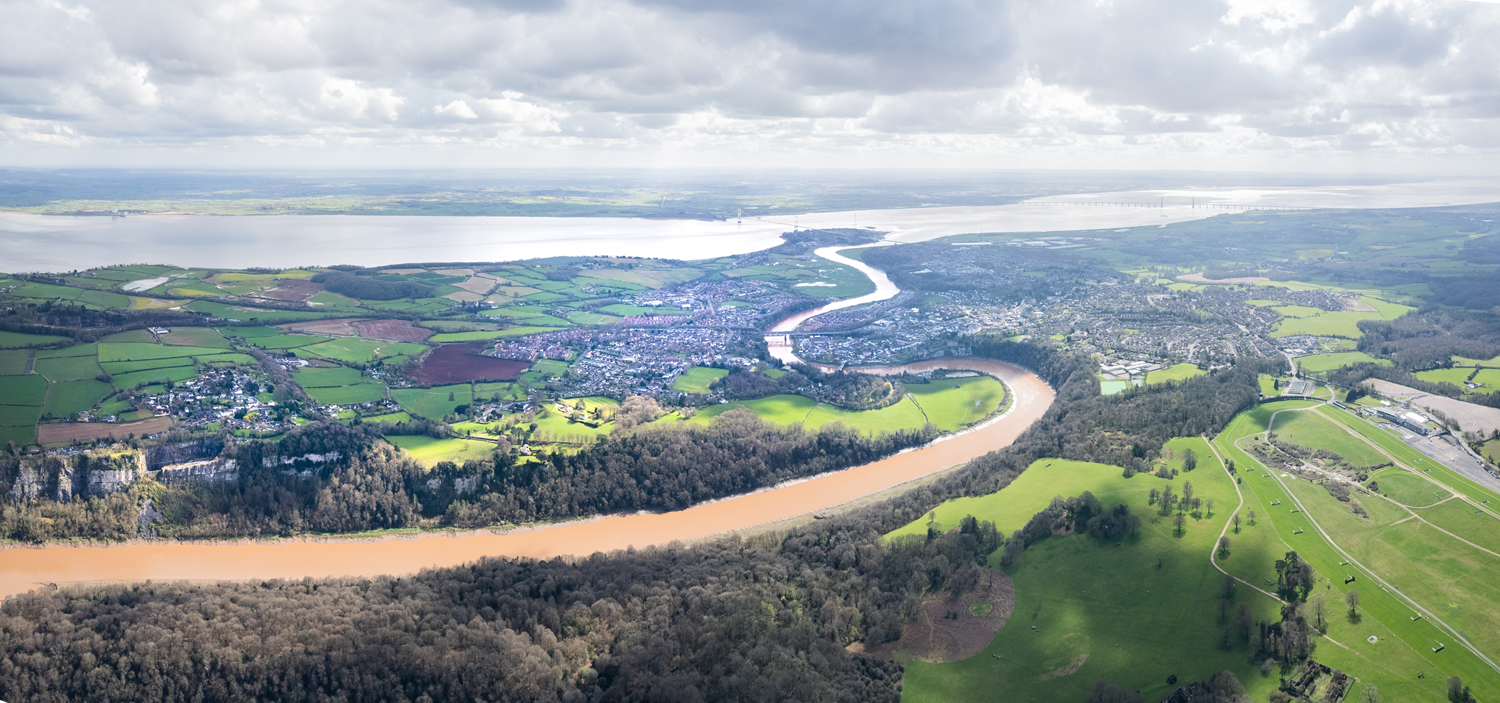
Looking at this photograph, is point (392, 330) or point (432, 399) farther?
point (392, 330)

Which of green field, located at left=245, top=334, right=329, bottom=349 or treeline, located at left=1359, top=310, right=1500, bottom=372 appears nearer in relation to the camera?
treeline, located at left=1359, top=310, right=1500, bottom=372

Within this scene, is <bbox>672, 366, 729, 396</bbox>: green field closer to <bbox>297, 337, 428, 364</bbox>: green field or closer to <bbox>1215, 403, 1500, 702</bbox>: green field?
<bbox>297, 337, 428, 364</bbox>: green field

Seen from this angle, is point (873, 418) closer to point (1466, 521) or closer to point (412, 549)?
point (412, 549)

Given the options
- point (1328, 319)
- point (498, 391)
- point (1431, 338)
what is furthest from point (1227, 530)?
point (1328, 319)

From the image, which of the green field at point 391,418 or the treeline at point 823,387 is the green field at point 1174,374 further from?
the green field at point 391,418

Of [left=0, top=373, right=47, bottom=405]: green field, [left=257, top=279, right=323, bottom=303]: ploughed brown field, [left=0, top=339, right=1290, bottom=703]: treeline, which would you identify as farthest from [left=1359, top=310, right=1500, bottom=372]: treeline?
[left=257, top=279, right=323, bottom=303]: ploughed brown field

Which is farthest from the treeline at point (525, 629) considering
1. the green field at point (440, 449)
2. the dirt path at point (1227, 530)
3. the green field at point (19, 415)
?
the green field at point (19, 415)

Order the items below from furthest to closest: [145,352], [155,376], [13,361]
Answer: [145,352], [155,376], [13,361]
